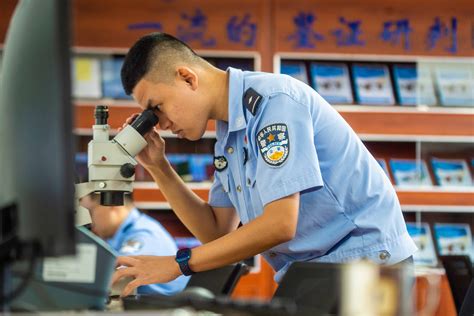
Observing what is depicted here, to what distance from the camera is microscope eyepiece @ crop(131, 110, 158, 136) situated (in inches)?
82.6

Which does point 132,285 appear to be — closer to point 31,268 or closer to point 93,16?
point 31,268

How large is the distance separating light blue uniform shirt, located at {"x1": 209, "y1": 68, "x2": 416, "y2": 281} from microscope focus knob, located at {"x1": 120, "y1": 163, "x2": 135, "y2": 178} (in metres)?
0.28

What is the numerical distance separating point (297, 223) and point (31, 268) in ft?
3.27

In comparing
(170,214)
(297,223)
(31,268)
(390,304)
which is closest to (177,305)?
(31,268)

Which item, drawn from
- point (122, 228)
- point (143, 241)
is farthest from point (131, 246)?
point (122, 228)

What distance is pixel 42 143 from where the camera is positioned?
111 cm

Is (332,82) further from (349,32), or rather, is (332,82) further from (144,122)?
(144,122)

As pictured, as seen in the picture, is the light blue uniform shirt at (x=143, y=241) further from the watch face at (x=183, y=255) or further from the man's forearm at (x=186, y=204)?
the watch face at (x=183, y=255)

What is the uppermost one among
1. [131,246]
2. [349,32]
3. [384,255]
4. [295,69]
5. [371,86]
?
[349,32]

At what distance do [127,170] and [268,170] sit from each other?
1.18 feet

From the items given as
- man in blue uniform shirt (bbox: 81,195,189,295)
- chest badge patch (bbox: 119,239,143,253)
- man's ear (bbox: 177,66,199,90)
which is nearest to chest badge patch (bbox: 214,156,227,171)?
man's ear (bbox: 177,66,199,90)

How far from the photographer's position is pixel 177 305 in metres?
1.21

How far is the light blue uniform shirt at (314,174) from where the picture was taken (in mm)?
1892

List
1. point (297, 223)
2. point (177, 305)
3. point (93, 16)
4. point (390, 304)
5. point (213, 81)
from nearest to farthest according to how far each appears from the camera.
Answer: point (390, 304) → point (177, 305) → point (297, 223) → point (213, 81) → point (93, 16)
